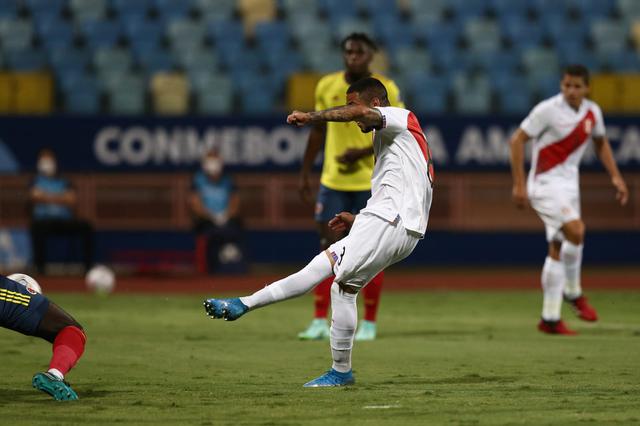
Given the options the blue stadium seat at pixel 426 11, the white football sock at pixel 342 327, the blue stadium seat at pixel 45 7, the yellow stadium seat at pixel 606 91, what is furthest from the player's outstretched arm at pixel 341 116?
the blue stadium seat at pixel 426 11

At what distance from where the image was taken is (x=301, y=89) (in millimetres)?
18812

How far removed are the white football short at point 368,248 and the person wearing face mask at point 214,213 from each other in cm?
1035

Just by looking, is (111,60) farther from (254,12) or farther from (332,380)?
(332,380)

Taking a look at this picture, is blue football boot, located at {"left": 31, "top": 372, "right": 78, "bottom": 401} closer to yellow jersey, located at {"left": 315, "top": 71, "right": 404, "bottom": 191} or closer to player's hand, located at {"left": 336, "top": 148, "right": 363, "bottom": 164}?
player's hand, located at {"left": 336, "top": 148, "right": 363, "bottom": 164}

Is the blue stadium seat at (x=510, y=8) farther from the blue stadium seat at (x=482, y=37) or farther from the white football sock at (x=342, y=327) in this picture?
the white football sock at (x=342, y=327)

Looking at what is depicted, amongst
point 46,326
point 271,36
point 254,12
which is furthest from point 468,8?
point 46,326

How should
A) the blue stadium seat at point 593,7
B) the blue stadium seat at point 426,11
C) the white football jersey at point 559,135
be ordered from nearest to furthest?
the white football jersey at point 559,135 < the blue stadium seat at point 426,11 < the blue stadium seat at point 593,7

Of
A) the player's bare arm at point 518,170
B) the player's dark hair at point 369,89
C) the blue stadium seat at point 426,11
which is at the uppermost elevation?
the blue stadium seat at point 426,11

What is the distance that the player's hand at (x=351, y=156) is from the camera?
980cm

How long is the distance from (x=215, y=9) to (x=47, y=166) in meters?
4.66

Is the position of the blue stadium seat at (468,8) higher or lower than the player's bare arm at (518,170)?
higher

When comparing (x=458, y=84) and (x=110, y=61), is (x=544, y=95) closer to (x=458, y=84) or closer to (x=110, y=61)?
(x=458, y=84)

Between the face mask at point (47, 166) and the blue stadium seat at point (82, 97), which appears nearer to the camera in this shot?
the face mask at point (47, 166)

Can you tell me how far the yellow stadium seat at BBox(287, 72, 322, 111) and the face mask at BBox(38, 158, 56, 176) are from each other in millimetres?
3716
